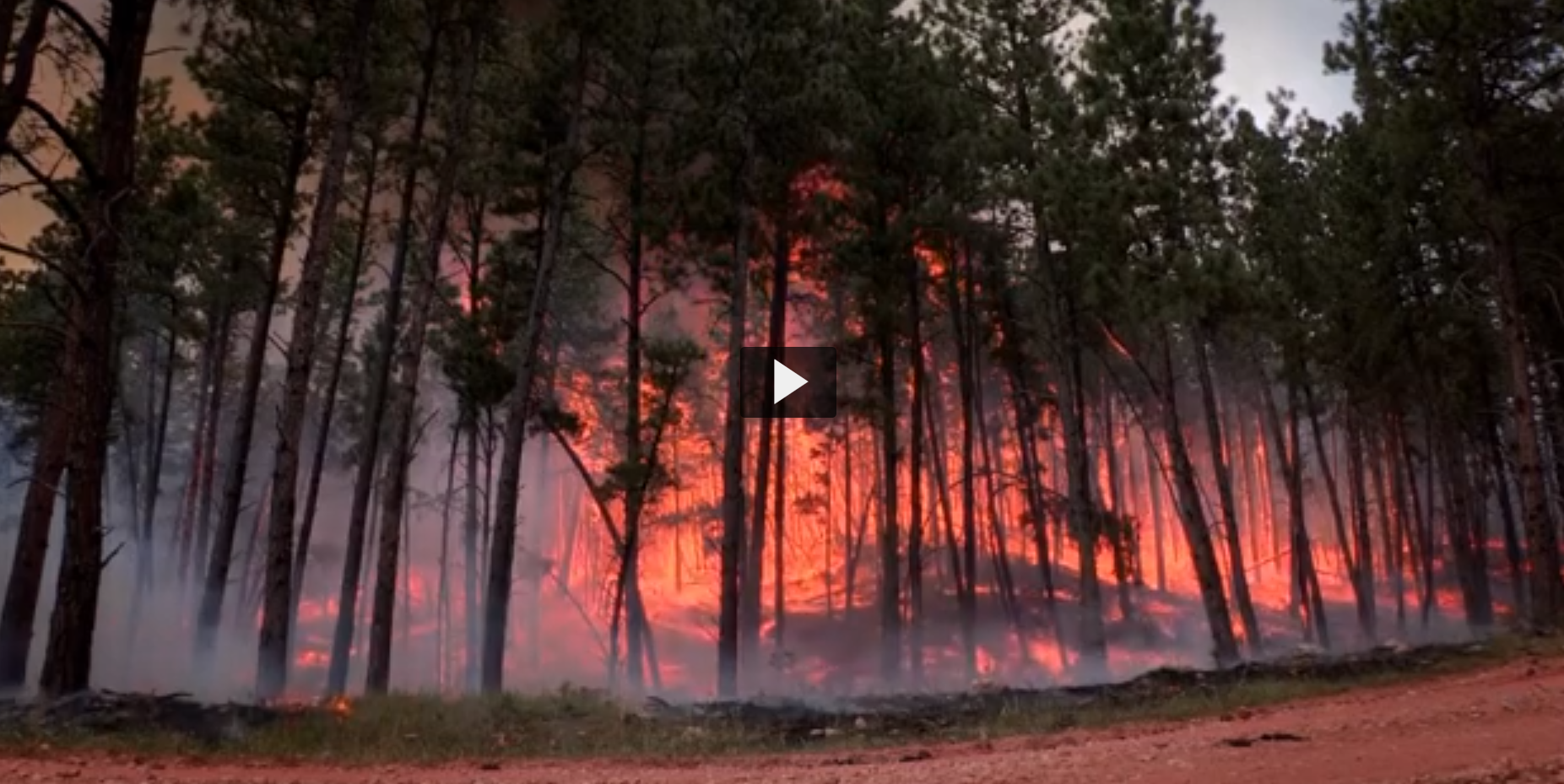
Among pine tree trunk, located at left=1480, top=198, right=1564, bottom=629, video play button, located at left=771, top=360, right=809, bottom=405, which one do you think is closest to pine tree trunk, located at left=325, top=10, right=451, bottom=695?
video play button, located at left=771, top=360, right=809, bottom=405

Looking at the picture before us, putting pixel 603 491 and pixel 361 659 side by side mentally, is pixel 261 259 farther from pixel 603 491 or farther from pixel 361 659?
pixel 361 659

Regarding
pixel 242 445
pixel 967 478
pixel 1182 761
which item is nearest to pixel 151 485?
pixel 242 445

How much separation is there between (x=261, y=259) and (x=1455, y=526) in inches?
1306

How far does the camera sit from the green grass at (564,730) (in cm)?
1026

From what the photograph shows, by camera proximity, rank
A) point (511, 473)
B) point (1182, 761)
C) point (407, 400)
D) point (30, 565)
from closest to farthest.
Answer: point (1182, 761) < point (30, 565) < point (407, 400) < point (511, 473)

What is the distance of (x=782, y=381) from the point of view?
76.8ft

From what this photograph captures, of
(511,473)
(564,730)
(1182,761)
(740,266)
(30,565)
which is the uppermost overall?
(740,266)

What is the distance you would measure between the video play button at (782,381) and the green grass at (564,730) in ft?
30.6

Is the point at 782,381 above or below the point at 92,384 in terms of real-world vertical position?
above

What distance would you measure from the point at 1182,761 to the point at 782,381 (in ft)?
53.3
